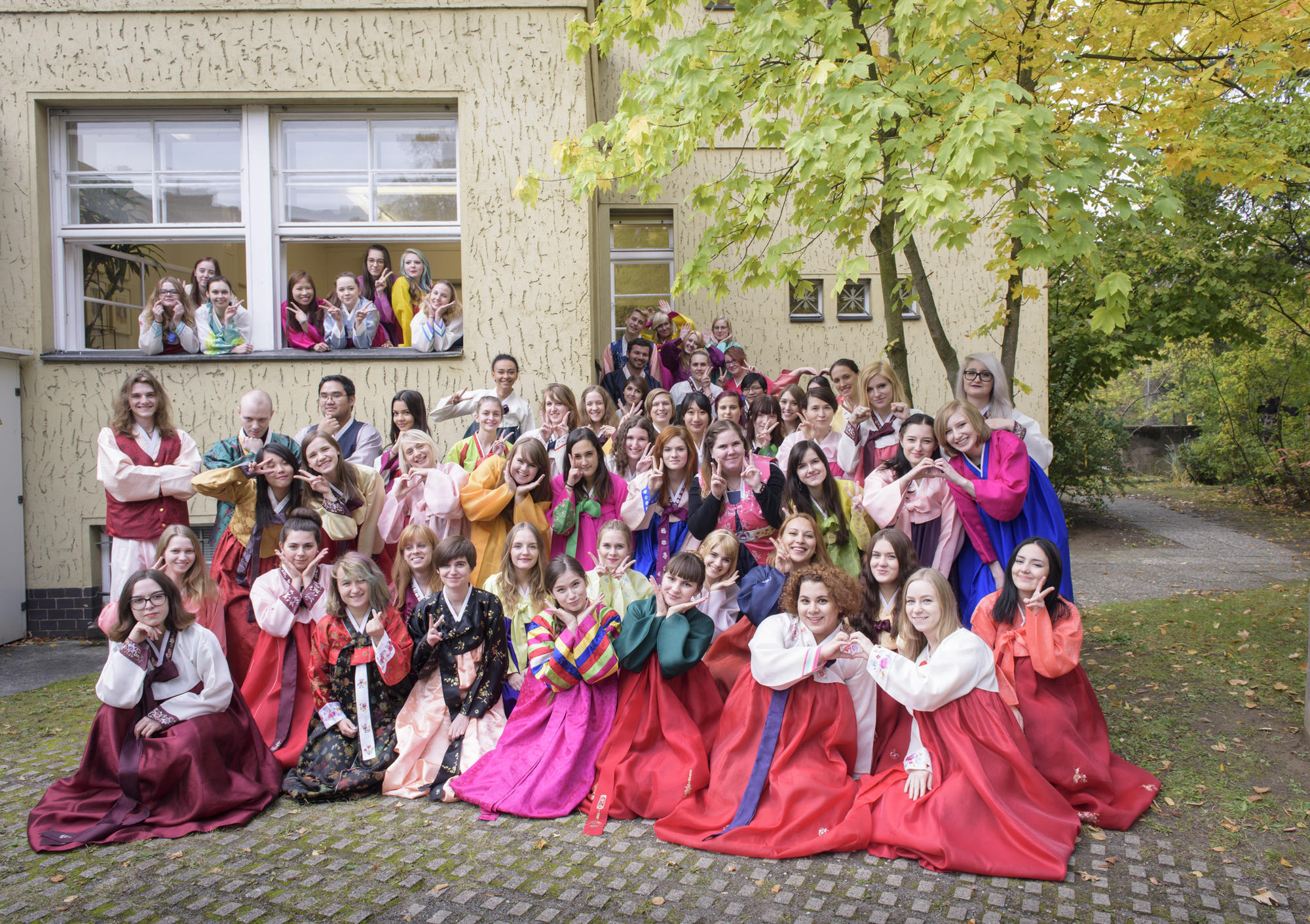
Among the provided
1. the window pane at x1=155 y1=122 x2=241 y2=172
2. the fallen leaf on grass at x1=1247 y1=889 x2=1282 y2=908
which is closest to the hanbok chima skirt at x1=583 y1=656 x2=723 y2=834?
the fallen leaf on grass at x1=1247 y1=889 x2=1282 y2=908

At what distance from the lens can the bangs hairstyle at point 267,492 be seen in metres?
4.71

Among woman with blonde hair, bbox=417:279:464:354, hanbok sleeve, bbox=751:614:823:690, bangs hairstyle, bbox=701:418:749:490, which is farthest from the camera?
woman with blonde hair, bbox=417:279:464:354

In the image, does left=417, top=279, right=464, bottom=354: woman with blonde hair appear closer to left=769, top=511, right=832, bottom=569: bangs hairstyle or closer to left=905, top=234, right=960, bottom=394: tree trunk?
left=905, top=234, right=960, bottom=394: tree trunk

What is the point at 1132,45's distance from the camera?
5.11 metres

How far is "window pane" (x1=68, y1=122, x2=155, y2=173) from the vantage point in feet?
22.7

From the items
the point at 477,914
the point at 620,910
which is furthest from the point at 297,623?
the point at 620,910

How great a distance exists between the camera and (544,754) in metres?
3.85

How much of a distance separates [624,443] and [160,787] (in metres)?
2.89

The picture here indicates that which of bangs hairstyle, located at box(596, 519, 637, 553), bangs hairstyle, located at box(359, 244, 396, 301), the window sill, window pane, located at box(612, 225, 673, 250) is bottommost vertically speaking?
bangs hairstyle, located at box(596, 519, 637, 553)

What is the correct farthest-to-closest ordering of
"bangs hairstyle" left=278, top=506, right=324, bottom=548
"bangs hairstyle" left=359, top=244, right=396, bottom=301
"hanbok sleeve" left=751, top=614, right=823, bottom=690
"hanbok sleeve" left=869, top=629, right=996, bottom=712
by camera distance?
"bangs hairstyle" left=359, top=244, right=396, bottom=301 → "bangs hairstyle" left=278, top=506, right=324, bottom=548 → "hanbok sleeve" left=751, top=614, right=823, bottom=690 → "hanbok sleeve" left=869, top=629, right=996, bottom=712

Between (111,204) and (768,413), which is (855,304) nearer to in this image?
(768,413)

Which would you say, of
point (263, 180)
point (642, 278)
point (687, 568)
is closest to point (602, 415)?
point (687, 568)

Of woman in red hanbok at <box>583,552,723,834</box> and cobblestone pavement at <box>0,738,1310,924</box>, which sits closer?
cobblestone pavement at <box>0,738,1310,924</box>

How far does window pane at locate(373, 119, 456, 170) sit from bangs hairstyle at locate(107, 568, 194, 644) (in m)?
4.23
